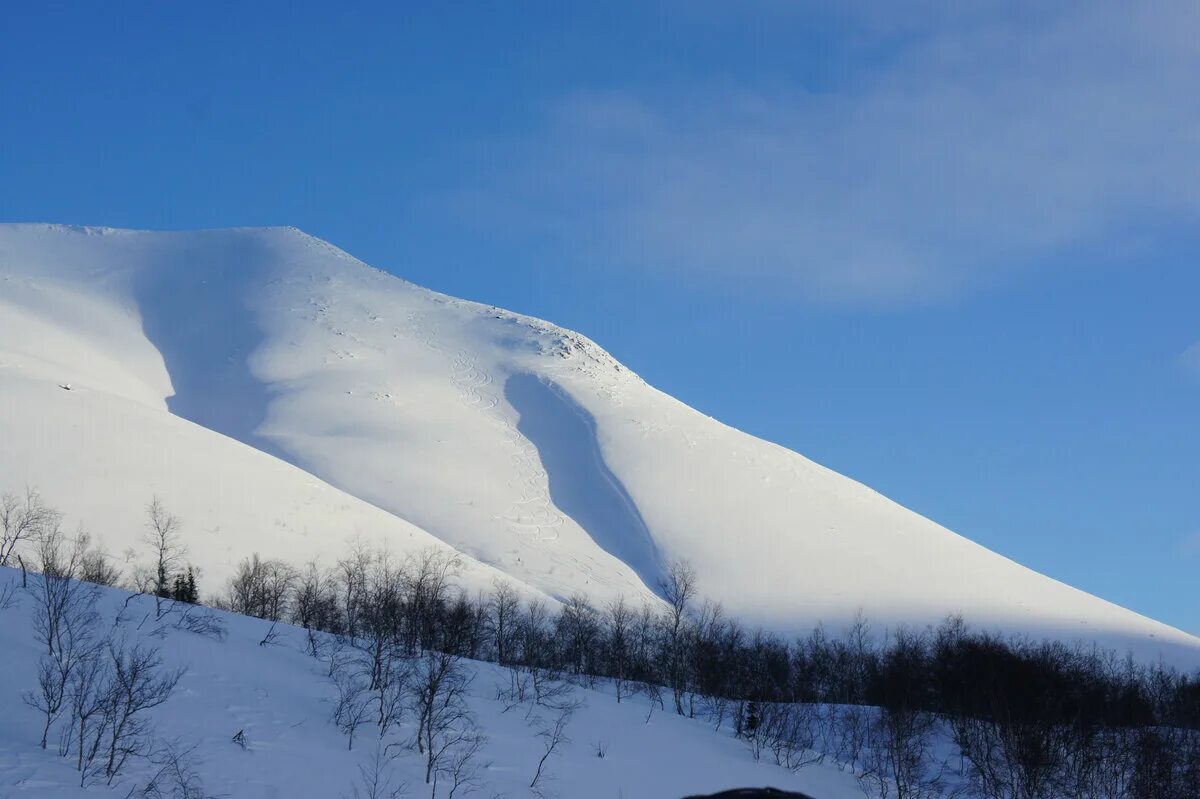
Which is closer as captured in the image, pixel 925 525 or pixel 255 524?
pixel 255 524

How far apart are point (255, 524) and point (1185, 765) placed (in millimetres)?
77819

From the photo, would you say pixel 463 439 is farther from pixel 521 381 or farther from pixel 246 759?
pixel 246 759

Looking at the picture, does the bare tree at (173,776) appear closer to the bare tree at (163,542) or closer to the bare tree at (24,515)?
the bare tree at (163,542)

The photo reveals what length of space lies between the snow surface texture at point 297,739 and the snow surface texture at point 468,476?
44.0 metres

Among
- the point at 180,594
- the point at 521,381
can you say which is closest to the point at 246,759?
the point at 180,594

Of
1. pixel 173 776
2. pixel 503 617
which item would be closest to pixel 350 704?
pixel 173 776

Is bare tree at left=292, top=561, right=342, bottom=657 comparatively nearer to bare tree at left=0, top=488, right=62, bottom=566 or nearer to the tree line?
the tree line

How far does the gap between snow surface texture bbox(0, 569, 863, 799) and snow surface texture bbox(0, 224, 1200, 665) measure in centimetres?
4404

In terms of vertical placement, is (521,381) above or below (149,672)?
above

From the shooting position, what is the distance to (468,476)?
147000 mm

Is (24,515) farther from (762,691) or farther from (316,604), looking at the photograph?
(762,691)

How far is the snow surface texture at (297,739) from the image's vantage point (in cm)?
2967

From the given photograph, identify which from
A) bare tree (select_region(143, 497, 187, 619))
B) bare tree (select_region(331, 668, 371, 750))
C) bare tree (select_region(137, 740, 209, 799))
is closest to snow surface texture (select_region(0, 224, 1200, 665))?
bare tree (select_region(143, 497, 187, 619))

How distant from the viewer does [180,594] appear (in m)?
62.0
